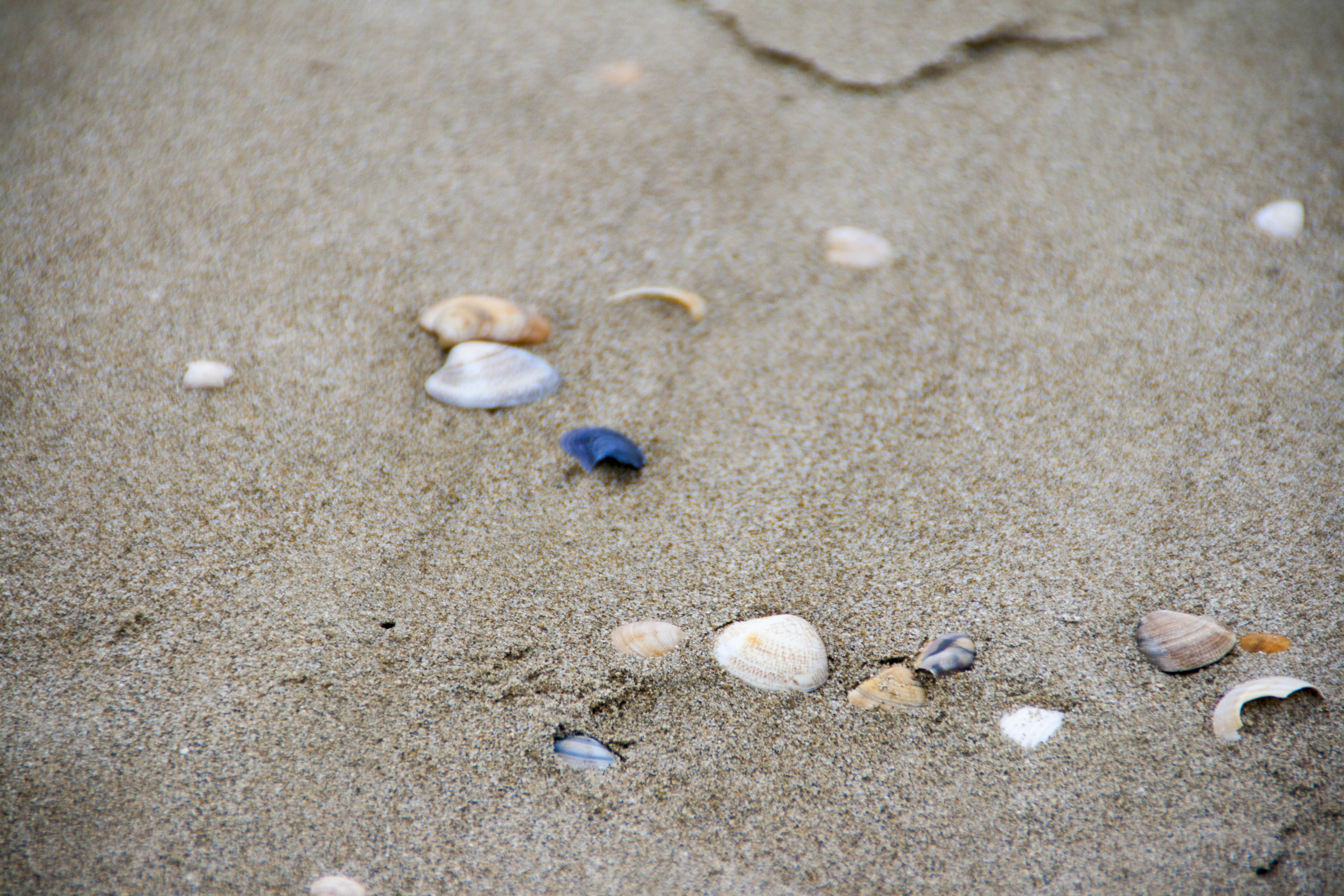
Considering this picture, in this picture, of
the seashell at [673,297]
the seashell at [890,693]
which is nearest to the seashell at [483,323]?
the seashell at [673,297]

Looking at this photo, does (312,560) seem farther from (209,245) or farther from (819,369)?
(819,369)

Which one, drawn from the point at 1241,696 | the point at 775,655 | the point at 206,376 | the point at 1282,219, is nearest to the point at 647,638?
the point at 775,655

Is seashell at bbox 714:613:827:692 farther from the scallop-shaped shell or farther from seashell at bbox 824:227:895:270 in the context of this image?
seashell at bbox 824:227:895:270

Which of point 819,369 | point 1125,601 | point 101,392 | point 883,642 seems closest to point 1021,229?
point 819,369

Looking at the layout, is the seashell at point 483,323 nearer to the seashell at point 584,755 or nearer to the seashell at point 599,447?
the seashell at point 599,447

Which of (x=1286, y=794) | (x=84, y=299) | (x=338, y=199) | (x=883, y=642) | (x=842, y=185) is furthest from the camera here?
(x=842, y=185)

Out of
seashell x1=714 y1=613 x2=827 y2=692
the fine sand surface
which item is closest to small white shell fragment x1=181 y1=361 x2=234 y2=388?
the fine sand surface
